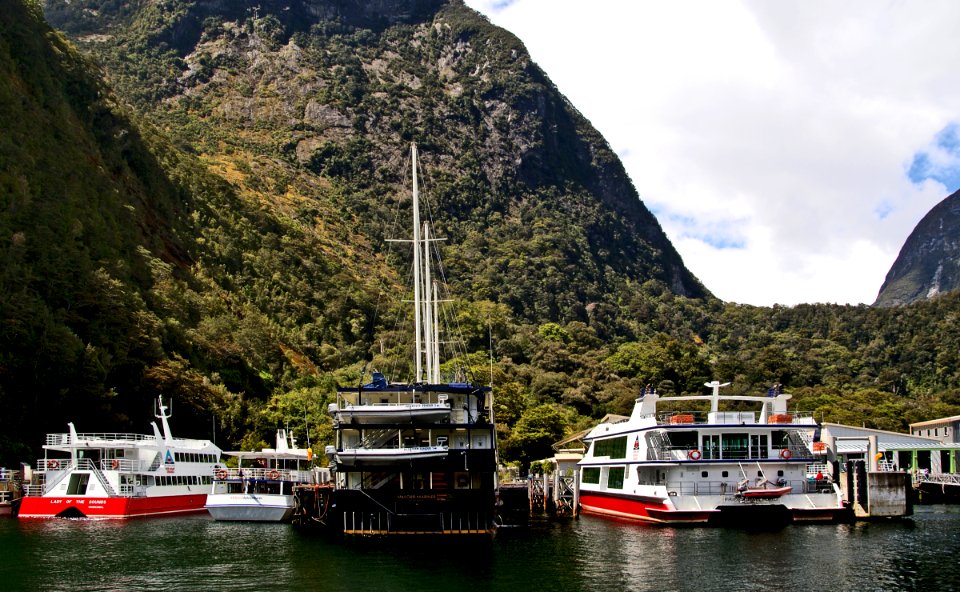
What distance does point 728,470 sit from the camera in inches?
2596

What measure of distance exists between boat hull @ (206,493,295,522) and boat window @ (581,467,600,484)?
24333 mm

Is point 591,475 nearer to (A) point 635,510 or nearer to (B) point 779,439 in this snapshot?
(A) point 635,510

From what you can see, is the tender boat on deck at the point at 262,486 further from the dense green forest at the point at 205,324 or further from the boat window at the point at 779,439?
the boat window at the point at 779,439

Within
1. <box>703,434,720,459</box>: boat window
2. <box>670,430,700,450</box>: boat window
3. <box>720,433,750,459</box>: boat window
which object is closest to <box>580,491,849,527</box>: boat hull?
<box>703,434,720,459</box>: boat window

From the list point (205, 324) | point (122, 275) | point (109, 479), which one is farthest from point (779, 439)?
point (205, 324)

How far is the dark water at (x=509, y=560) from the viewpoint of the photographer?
141 ft

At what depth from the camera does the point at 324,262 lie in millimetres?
177125

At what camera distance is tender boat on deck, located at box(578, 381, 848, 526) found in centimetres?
6406

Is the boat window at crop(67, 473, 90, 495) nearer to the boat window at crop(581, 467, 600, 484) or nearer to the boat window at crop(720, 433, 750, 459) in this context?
the boat window at crop(581, 467, 600, 484)

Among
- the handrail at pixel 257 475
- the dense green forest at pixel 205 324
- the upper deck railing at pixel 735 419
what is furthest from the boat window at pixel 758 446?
the dense green forest at pixel 205 324

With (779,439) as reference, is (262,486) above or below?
below

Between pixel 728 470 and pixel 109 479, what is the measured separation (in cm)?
4450

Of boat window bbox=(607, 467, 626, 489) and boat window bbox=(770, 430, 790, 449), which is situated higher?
boat window bbox=(770, 430, 790, 449)

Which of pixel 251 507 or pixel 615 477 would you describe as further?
pixel 615 477
